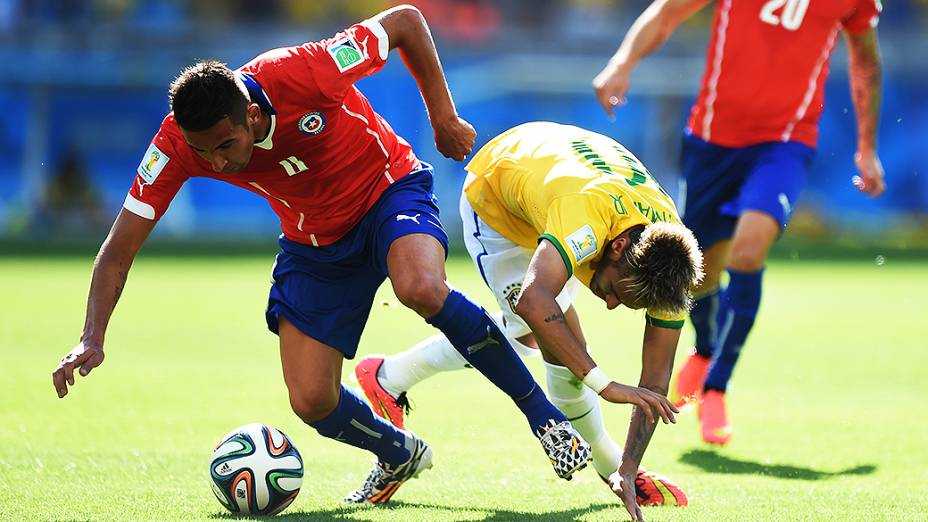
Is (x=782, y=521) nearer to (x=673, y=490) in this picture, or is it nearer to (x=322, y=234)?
(x=673, y=490)

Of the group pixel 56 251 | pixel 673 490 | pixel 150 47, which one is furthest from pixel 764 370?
pixel 150 47

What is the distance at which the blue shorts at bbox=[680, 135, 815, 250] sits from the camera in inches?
289

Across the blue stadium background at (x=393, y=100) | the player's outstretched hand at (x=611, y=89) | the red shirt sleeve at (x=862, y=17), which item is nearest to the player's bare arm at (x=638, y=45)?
the player's outstretched hand at (x=611, y=89)

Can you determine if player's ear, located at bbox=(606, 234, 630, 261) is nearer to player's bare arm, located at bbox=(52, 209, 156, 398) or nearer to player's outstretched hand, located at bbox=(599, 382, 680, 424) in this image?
player's outstretched hand, located at bbox=(599, 382, 680, 424)

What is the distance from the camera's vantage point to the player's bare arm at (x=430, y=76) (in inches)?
228

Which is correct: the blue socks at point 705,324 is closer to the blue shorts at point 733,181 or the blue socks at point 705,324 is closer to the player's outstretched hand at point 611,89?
the blue shorts at point 733,181

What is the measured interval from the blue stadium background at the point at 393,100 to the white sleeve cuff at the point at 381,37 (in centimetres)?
2258

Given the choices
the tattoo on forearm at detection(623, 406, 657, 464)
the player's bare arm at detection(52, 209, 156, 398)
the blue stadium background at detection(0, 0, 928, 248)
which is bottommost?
the blue stadium background at detection(0, 0, 928, 248)

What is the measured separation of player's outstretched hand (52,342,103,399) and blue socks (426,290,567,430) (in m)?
1.41

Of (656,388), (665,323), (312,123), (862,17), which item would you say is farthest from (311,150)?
(862,17)

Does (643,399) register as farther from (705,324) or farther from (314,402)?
(705,324)

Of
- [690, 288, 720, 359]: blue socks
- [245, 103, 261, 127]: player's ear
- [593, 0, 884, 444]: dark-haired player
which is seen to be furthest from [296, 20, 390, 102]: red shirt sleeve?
[690, 288, 720, 359]: blue socks

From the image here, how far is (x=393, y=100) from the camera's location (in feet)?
94.6

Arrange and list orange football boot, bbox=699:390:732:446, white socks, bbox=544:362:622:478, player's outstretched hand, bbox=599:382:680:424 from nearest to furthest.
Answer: player's outstretched hand, bbox=599:382:680:424 < white socks, bbox=544:362:622:478 < orange football boot, bbox=699:390:732:446
